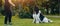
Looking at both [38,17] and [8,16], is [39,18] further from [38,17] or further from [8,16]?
[8,16]

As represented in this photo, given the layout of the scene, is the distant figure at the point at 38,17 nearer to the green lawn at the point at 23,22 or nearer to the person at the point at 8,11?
the green lawn at the point at 23,22

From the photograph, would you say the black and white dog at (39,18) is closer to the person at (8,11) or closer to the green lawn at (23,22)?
the green lawn at (23,22)

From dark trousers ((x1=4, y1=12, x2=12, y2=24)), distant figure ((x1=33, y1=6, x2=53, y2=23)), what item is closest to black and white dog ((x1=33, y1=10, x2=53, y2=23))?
distant figure ((x1=33, y1=6, x2=53, y2=23))

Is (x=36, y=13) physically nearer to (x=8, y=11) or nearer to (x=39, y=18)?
(x=39, y=18)

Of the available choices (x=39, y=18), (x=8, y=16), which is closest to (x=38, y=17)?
(x=39, y=18)

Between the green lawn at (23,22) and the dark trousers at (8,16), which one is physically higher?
the dark trousers at (8,16)

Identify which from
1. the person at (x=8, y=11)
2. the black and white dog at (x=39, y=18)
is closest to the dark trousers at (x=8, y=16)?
the person at (x=8, y=11)

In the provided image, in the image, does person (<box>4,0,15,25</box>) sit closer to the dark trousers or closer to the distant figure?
the dark trousers

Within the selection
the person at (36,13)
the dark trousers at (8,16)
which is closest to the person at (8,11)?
the dark trousers at (8,16)

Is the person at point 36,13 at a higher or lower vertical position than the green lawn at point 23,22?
higher

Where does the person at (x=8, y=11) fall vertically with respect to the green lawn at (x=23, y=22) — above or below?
above

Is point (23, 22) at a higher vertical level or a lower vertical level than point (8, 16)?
lower

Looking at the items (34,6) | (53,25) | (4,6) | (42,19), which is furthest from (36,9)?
(4,6)

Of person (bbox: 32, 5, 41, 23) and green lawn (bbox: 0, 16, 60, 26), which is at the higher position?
person (bbox: 32, 5, 41, 23)
